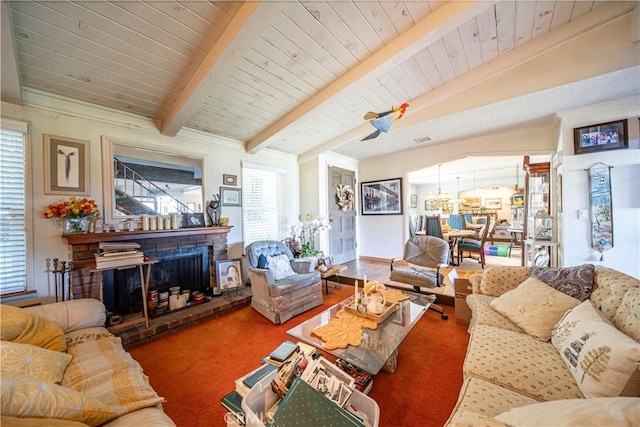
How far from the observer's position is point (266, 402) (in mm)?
1103

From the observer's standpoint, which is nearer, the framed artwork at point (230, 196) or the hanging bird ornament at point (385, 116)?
the hanging bird ornament at point (385, 116)

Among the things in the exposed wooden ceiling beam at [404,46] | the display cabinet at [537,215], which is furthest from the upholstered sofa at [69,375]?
the display cabinet at [537,215]

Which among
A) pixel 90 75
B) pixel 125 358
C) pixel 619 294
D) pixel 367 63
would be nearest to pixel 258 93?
pixel 367 63

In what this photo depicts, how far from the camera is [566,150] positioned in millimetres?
2836

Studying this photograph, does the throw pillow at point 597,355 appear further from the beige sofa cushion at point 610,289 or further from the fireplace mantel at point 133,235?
the fireplace mantel at point 133,235

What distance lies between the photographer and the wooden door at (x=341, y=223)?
4.64 metres

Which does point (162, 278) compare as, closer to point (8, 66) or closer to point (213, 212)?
point (213, 212)

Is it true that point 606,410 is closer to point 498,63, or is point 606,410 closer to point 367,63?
point 367,63

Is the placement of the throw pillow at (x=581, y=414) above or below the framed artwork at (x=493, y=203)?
below

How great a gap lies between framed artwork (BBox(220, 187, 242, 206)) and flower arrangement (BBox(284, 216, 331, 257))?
104 cm

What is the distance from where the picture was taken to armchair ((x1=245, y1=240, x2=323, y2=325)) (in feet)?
8.09

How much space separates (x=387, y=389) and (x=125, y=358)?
173 cm

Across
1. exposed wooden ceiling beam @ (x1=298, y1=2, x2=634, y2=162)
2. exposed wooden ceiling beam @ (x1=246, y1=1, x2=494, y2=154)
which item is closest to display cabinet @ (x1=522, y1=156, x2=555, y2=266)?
exposed wooden ceiling beam @ (x1=298, y1=2, x2=634, y2=162)

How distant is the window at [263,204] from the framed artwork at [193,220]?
68cm
